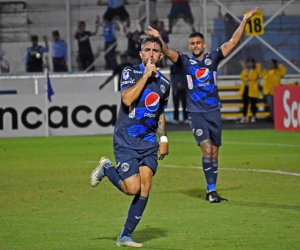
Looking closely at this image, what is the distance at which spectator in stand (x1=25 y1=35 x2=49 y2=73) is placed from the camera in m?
27.0

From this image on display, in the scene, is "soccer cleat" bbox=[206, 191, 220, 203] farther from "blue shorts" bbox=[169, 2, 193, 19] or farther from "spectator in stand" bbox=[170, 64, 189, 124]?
"blue shorts" bbox=[169, 2, 193, 19]

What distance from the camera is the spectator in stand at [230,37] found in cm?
2742

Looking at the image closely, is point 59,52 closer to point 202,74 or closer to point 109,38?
point 109,38

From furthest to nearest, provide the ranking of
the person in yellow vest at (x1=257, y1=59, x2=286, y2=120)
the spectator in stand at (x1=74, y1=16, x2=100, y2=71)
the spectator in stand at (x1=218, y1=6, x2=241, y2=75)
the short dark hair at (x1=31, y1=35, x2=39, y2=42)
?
the spectator in stand at (x1=218, y1=6, x2=241, y2=75), the spectator in stand at (x1=74, y1=16, x2=100, y2=71), the short dark hair at (x1=31, y1=35, x2=39, y2=42), the person in yellow vest at (x1=257, y1=59, x2=286, y2=120)

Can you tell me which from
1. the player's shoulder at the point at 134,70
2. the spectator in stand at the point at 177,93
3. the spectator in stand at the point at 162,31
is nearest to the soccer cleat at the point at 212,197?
the player's shoulder at the point at 134,70

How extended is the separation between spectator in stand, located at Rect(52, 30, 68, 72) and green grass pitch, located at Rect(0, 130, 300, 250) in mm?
10132

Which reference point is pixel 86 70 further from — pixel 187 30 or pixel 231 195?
pixel 231 195

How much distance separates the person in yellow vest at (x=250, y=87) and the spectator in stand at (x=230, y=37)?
987 mm

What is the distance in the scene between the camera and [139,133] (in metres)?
7.37

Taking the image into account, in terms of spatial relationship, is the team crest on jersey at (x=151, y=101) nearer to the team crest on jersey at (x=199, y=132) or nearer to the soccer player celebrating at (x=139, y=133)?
the soccer player celebrating at (x=139, y=133)

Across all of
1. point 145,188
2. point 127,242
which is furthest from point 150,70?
point 127,242

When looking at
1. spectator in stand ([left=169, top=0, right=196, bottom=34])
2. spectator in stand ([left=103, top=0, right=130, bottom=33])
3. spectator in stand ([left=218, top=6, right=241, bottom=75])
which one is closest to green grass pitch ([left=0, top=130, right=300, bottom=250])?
spectator in stand ([left=218, top=6, right=241, bottom=75])

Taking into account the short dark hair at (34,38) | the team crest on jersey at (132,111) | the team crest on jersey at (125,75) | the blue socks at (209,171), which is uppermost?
the team crest on jersey at (125,75)

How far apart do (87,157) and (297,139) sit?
6.00 metres
